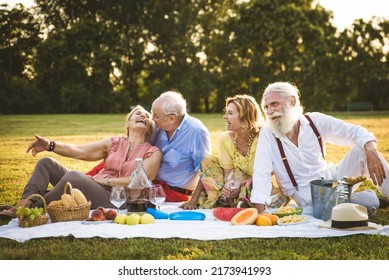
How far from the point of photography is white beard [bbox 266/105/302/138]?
15.8ft

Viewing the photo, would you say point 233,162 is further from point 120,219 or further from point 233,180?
point 120,219

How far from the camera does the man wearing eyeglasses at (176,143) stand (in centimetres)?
541

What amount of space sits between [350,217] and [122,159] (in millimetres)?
2285

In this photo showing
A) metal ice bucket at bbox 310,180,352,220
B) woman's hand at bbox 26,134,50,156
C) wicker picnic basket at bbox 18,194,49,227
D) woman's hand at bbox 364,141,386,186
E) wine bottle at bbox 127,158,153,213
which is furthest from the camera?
woman's hand at bbox 26,134,50,156

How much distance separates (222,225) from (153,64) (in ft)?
55.6

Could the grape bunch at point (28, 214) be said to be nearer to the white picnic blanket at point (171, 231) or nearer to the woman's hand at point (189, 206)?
the white picnic blanket at point (171, 231)

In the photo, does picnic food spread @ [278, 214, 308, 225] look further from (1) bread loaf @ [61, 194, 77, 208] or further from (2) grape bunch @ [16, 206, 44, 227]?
(2) grape bunch @ [16, 206, 44, 227]

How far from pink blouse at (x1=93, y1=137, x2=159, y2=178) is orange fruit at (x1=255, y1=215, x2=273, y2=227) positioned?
54.4 inches

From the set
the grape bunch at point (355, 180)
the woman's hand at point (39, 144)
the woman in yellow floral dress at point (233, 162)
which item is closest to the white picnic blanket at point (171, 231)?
the grape bunch at point (355, 180)

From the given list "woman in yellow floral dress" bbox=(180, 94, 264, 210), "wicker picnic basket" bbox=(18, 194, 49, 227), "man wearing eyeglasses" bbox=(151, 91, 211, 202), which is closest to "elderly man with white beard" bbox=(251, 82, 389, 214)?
"woman in yellow floral dress" bbox=(180, 94, 264, 210)
